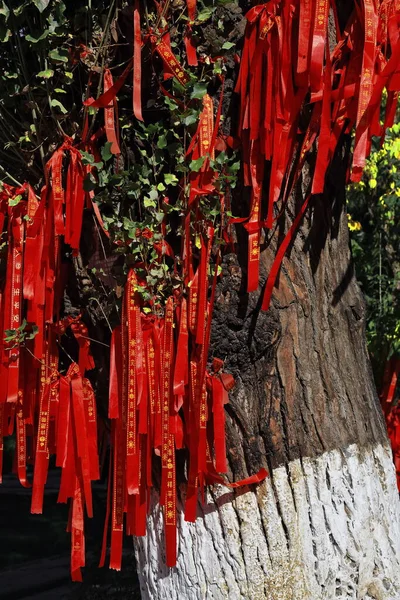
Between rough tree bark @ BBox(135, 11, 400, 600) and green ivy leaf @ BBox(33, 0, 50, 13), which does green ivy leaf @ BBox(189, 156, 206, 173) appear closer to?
rough tree bark @ BBox(135, 11, 400, 600)

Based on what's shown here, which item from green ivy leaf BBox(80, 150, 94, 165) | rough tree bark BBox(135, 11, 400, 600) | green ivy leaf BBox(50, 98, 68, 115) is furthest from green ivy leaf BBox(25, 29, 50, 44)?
rough tree bark BBox(135, 11, 400, 600)

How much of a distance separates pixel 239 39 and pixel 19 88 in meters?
0.57

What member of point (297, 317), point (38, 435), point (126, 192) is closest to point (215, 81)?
point (126, 192)

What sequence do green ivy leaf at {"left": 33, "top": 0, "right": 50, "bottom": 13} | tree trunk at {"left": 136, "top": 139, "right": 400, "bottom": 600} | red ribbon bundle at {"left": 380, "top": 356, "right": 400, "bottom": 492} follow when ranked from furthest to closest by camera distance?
1. red ribbon bundle at {"left": 380, "top": 356, "right": 400, "bottom": 492}
2. tree trunk at {"left": 136, "top": 139, "right": 400, "bottom": 600}
3. green ivy leaf at {"left": 33, "top": 0, "right": 50, "bottom": 13}

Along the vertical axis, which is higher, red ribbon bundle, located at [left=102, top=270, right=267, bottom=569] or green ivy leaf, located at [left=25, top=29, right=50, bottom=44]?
green ivy leaf, located at [left=25, top=29, right=50, bottom=44]

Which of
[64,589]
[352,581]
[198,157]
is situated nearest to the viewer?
[198,157]

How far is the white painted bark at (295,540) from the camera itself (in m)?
2.07

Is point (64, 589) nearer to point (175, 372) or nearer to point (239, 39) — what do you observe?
point (175, 372)

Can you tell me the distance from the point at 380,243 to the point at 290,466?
249cm

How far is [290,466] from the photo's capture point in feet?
6.87

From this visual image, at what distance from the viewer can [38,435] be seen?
2.15 metres

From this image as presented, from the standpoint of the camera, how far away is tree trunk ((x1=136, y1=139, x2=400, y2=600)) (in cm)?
207

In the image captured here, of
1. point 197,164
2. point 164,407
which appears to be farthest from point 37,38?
point 164,407

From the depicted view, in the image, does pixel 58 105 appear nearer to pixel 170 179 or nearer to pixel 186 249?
pixel 170 179
